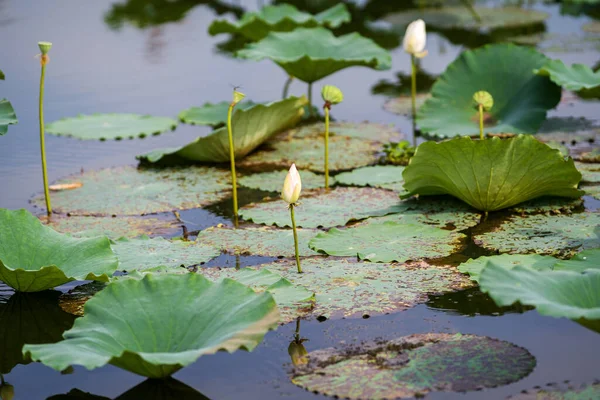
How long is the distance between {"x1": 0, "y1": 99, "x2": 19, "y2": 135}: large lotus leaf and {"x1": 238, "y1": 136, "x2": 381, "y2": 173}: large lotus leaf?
1302 mm

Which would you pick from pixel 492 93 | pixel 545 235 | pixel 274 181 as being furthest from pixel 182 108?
pixel 545 235

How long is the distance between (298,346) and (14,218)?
1.01 meters

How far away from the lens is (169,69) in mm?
6086

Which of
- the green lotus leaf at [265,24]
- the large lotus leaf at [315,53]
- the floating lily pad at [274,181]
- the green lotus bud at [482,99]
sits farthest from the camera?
the green lotus leaf at [265,24]

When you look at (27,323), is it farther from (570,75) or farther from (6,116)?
(570,75)

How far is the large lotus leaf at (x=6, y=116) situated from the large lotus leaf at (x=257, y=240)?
2.53 feet

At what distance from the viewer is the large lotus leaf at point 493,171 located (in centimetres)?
308

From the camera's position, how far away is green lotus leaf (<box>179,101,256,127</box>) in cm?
473

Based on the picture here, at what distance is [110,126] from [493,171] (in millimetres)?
2378

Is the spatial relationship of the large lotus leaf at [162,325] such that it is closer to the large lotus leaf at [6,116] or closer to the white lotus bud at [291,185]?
the white lotus bud at [291,185]

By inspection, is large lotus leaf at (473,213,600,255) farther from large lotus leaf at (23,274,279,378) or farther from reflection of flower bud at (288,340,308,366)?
large lotus leaf at (23,274,279,378)

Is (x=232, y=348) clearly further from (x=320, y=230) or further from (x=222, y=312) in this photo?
(x=320, y=230)

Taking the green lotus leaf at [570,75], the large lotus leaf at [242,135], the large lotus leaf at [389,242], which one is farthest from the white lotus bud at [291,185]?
the green lotus leaf at [570,75]

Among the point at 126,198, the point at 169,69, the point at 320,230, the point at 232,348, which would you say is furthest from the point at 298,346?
the point at 169,69
